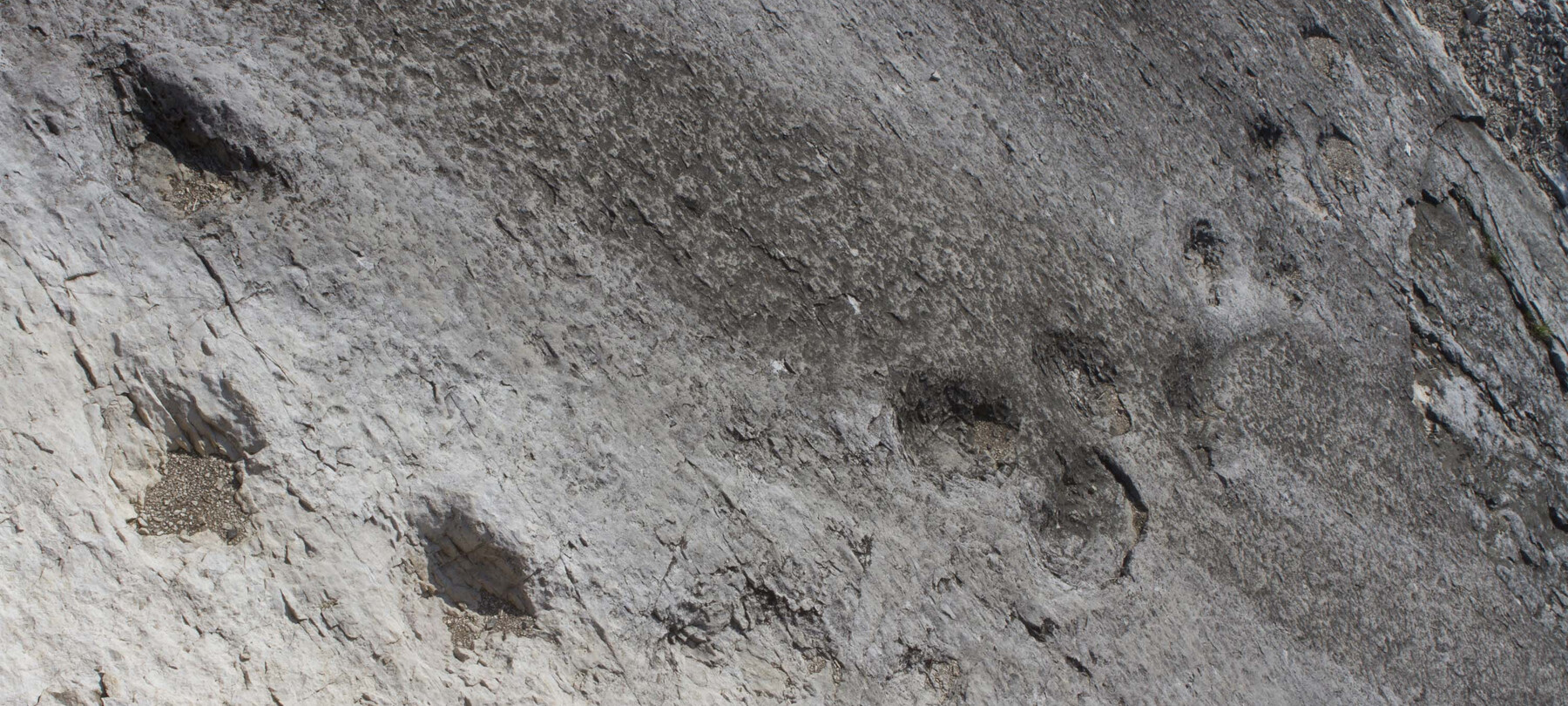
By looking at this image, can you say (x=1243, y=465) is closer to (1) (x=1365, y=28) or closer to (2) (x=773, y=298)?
(2) (x=773, y=298)

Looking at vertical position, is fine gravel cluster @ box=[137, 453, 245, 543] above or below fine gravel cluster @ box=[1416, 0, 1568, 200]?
below

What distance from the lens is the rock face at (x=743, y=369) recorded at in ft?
6.86

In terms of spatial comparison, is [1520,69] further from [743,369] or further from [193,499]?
[193,499]

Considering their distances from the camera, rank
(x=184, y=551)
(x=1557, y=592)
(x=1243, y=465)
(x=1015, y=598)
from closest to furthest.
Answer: (x=184, y=551) → (x=1015, y=598) → (x=1243, y=465) → (x=1557, y=592)

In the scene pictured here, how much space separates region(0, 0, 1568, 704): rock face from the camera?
6.86 feet

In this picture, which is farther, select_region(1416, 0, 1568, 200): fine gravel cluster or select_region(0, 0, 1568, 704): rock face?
→ select_region(1416, 0, 1568, 200): fine gravel cluster

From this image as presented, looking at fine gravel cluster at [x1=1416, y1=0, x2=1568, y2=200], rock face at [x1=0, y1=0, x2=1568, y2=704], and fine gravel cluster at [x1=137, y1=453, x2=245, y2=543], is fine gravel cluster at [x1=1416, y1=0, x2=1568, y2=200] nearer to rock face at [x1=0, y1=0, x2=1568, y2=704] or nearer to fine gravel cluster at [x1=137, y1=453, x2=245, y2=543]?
rock face at [x1=0, y1=0, x2=1568, y2=704]

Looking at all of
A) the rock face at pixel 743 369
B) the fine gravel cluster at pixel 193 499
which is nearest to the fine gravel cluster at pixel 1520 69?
the rock face at pixel 743 369

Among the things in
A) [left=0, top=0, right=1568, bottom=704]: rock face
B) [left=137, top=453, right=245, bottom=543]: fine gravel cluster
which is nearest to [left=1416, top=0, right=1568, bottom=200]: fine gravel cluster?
[left=0, top=0, right=1568, bottom=704]: rock face

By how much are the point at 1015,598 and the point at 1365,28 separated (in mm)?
3095

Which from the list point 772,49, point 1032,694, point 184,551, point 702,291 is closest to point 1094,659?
point 1032,694

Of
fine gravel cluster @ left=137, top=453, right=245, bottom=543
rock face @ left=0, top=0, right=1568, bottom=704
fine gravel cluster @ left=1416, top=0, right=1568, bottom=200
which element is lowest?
fine gravel cluster @ left=137, top=453, right=245, bottom=543

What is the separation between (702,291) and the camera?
257 centimetres

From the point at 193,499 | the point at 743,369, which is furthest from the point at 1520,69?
the point at 193,499
